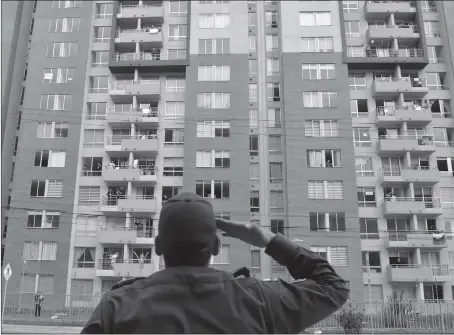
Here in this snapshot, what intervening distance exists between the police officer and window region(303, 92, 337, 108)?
29631 mm

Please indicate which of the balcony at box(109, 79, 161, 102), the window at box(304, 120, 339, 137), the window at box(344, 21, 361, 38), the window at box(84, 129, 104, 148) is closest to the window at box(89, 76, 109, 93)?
the balcony at box(109, 79, 161, 102)

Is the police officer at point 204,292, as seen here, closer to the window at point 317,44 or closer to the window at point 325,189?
the window at point 325,189

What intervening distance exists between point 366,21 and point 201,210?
113 feet

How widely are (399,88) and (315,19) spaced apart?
7230 mm

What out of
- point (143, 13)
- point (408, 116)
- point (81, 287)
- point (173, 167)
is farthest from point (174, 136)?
point (408, 116)

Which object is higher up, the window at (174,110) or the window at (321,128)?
the window at (174,110)

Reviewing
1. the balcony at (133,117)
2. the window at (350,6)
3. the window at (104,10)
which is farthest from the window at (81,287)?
the window at (350,6)

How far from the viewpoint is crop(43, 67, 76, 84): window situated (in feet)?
104

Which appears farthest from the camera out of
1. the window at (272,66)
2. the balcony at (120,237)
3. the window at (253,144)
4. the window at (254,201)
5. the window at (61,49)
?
the window at (61,49)

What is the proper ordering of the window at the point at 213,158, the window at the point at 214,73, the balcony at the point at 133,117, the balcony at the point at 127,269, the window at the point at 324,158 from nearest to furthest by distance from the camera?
1. the balcony at the point at 127,269
2. the window at the point at 324,158
3. the window at the point at 213,158
4. the balcony at the point at 133,117
5. the window at the point at 214,73

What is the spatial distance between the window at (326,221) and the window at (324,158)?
3.02 meters

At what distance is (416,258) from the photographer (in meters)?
27.3

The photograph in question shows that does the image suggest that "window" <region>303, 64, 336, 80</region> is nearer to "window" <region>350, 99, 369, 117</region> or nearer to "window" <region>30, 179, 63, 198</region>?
"window" <region>350, 99, 369, 117</region>

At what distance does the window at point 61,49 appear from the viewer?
32.2m
